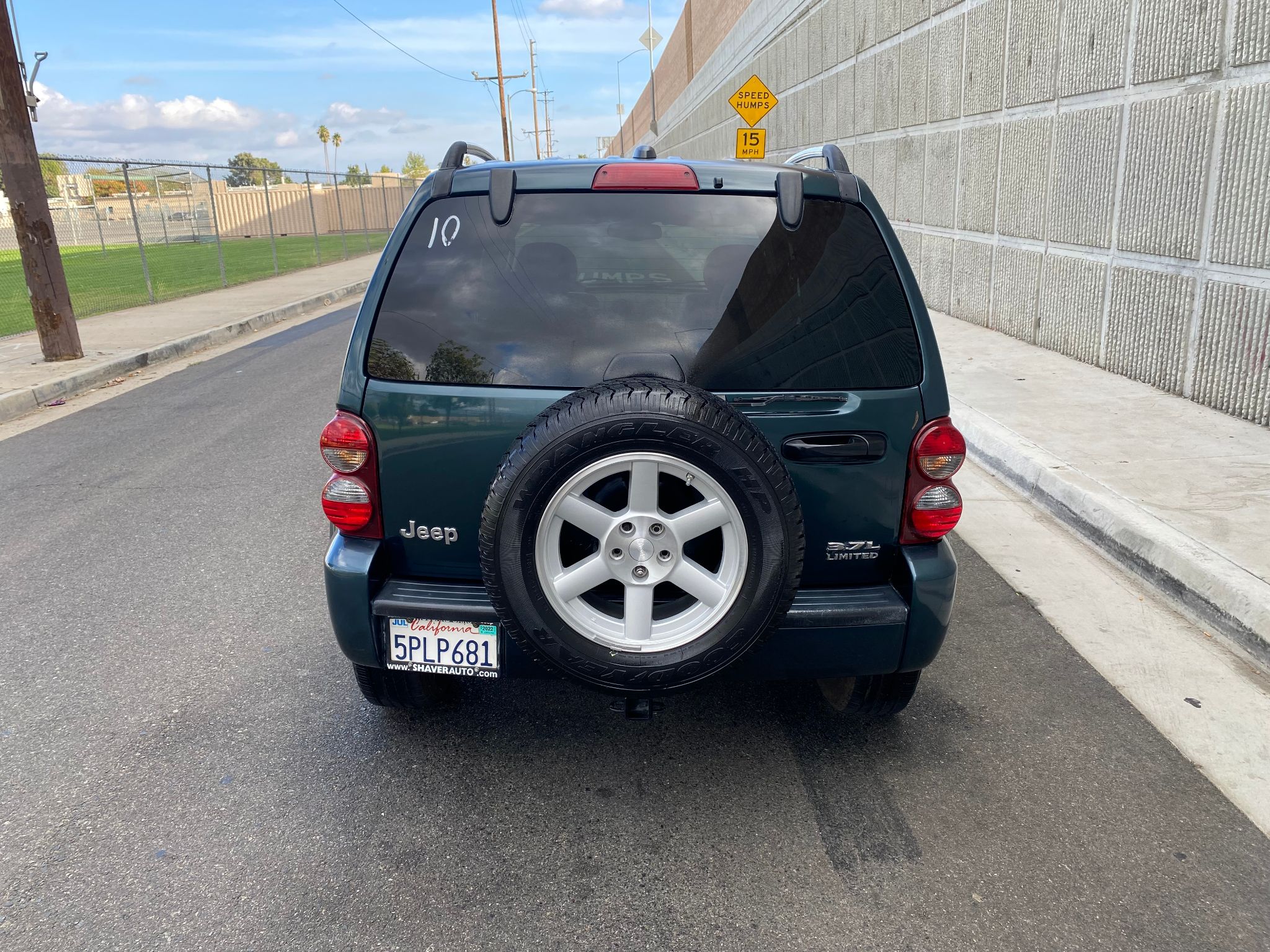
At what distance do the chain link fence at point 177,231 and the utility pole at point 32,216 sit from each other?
2.83 m

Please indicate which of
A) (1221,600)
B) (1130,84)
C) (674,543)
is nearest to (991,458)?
(1221,600)

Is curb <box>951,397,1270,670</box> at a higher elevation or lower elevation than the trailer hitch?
lower

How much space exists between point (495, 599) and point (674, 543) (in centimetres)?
50

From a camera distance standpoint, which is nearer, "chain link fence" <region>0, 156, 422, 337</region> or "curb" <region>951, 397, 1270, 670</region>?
"curb" <region>951, 397, 1270, 670</region>

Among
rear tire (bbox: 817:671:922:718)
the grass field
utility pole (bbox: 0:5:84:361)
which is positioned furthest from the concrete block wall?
the grass field

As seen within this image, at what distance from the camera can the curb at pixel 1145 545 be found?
413 centimetres

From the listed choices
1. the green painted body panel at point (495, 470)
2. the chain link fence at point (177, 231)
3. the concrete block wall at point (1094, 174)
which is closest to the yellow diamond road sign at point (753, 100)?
the concrete block wall at point (1094, 174)

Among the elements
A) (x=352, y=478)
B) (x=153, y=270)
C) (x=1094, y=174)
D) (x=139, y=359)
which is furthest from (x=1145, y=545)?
(x=153, y=270)

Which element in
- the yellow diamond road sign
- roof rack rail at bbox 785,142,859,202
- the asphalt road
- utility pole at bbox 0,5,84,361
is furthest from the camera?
the yellow diamond road sign

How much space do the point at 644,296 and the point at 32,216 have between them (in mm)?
10186

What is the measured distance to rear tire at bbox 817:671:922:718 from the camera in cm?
326

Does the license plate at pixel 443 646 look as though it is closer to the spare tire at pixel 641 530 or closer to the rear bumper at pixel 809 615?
the rear bumper at pixel 809 615

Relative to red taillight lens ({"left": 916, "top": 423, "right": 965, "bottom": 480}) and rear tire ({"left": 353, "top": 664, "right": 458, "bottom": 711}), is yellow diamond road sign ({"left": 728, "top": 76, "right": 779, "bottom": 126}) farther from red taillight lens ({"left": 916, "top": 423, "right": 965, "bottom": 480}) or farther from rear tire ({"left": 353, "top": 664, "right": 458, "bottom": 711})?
rear tire ({"left": 353, "top": 664, "right": 458, "bottom": 711})

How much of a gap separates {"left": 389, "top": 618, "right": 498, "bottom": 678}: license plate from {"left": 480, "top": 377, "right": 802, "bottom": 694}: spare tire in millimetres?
227
